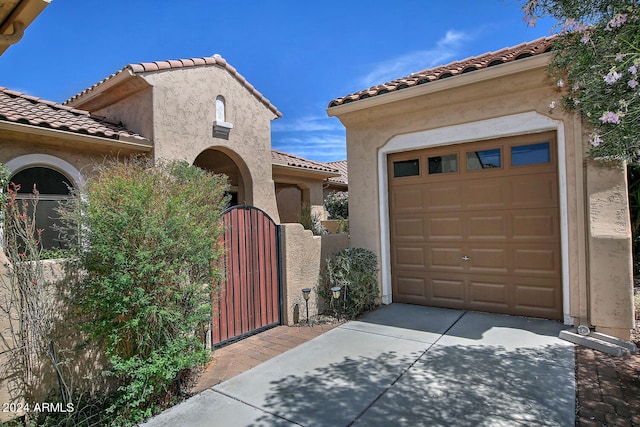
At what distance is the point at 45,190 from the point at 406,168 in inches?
339

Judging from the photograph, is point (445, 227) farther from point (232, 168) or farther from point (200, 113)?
point (232, 168)

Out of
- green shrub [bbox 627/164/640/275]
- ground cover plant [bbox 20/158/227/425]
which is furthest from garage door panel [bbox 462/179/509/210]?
ground cover plant [bbox 20/158/227/425]

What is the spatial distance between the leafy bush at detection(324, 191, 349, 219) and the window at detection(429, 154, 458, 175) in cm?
903

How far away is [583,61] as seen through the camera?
4023mm

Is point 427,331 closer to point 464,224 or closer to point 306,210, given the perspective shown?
point 464,224

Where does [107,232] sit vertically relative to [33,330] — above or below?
above

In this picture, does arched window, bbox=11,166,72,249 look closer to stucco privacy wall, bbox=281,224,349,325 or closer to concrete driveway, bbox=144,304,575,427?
stucco privacy wall, bbox=281,224,349,325

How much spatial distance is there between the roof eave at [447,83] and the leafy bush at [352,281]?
129 inches

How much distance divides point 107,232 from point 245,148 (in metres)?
8.70

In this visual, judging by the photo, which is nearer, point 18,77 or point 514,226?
point 514,226

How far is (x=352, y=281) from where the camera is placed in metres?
7.11

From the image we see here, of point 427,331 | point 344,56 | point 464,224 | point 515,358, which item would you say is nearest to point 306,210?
point 344,56

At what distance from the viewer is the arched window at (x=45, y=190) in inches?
311

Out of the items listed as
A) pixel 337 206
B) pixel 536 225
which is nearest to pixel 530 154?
pixel 536 225
